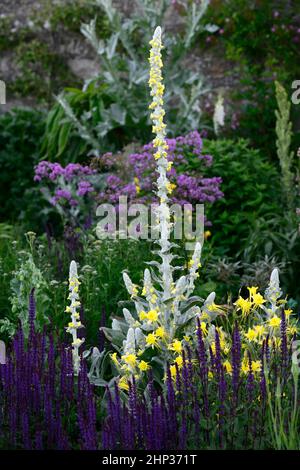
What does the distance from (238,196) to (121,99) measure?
6.39 feet

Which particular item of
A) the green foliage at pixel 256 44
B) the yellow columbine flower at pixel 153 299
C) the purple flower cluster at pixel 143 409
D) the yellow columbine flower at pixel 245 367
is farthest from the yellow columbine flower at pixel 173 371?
the green foliage at pixel 256 44

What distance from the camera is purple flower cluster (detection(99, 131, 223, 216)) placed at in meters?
5.98

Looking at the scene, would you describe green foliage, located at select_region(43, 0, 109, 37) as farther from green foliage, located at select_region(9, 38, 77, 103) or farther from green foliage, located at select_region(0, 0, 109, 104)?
green foliage, located at select_region(9, 38, 77, 103)

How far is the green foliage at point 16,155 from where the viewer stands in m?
8.70

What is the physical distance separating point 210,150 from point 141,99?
5.25ft

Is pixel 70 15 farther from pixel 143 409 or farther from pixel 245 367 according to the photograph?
pixel 143 409

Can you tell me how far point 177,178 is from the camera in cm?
606

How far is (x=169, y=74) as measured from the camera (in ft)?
26.6

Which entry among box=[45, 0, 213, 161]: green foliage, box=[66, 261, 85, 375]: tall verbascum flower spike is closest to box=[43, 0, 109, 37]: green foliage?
box=[45, 0, 213, 161]: green foliage

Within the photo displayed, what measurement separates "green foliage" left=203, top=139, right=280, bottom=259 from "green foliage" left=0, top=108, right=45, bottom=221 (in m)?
2.48

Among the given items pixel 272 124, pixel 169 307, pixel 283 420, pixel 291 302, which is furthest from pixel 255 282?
pixel 272 124

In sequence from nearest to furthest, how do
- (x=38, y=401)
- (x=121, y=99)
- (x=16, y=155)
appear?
(x=38, y=401) < (x=121, y=99) < (x=16, y=155)

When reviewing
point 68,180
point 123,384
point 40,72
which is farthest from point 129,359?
point 40,72

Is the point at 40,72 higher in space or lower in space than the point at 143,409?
higher
